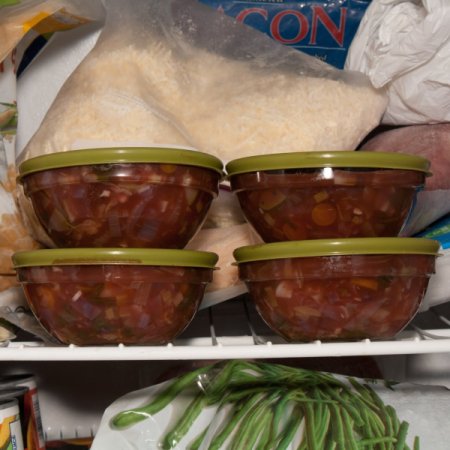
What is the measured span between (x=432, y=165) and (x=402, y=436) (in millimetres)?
389

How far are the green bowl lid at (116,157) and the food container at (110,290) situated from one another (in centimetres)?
10

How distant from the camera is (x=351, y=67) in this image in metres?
1.20

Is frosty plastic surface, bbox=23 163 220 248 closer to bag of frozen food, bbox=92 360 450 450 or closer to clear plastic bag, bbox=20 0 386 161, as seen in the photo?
clear plastic bag, bbox=20 0 386 161

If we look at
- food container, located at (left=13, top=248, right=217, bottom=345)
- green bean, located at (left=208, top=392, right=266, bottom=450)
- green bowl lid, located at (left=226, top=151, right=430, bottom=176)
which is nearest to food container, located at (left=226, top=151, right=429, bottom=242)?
green bowl lid, located at (left=226, top=151, right=430, bottom=176)

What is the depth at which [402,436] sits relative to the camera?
950 millimetres

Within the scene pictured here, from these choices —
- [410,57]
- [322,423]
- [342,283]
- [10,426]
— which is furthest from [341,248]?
[10,426]

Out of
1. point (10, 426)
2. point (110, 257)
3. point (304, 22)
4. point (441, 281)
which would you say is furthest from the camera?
point (304, 22)

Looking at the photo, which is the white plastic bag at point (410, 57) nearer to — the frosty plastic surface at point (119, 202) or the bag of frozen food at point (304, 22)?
the bag of frozen food at point (304, 22)

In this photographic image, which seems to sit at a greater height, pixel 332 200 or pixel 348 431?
pixel 332 200

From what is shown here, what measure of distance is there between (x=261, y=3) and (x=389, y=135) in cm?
32

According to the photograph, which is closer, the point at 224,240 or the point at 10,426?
the point at 10,426

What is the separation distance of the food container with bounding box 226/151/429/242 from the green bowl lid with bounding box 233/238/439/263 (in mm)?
50

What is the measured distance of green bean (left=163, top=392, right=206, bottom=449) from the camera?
3.09 ft

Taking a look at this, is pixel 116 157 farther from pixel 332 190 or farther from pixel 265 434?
pixel 265 434
